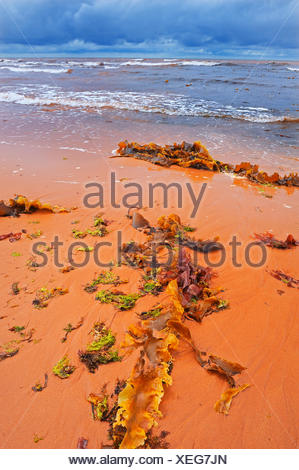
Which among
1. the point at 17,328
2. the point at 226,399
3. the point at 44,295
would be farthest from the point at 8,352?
the point at 226,399

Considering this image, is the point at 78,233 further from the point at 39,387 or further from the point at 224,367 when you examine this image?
the point at 224,367

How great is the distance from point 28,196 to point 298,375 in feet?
16.5

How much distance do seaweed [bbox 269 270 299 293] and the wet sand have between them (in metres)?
0.10

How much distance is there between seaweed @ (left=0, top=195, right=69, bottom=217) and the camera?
439cm

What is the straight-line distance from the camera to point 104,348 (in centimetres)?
232

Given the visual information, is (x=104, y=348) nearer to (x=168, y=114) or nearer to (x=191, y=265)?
(x=191, y=265)

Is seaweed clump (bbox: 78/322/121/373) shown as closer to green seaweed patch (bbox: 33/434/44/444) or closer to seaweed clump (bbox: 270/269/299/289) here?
green seaweed patch (bbox: 33/434/44/444)

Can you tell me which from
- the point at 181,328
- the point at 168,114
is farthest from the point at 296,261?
the point at 168,114

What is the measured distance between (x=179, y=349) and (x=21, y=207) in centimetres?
365

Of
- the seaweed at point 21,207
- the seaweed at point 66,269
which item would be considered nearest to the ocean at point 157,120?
the seaweed at point 21,207

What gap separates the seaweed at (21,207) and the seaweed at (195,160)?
3521 millimetres

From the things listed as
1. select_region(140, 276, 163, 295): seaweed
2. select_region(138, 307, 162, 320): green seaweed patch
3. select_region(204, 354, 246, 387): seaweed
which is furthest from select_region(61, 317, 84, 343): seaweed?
select_region(204, 354, 246, 387): seaweed

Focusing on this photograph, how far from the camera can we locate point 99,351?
2.29 metres
